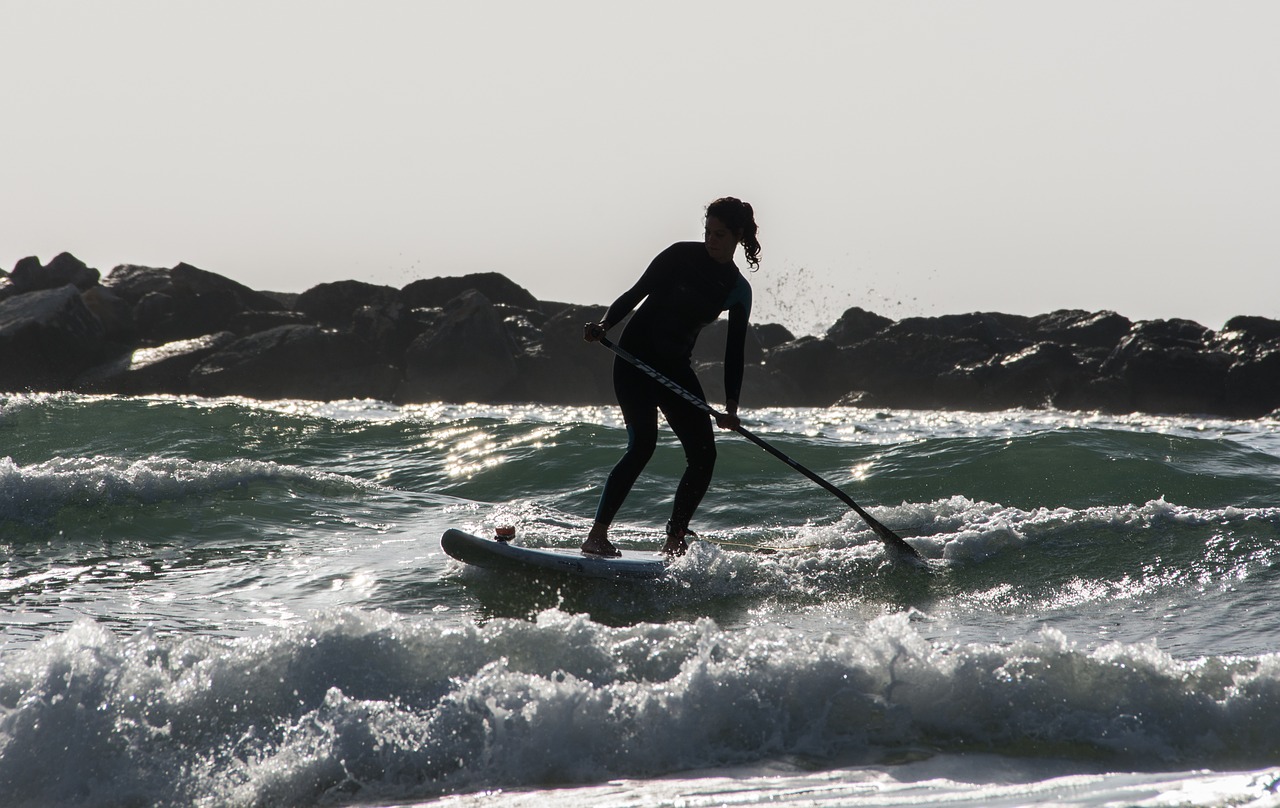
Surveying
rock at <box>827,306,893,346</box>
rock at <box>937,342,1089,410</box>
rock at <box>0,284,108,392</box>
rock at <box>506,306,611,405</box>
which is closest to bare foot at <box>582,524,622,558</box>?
rock at <box>506,306,611,405</box>

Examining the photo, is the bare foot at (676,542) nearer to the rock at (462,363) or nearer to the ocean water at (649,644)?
the ocean water at (649,644)

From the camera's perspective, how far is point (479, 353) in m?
26.5

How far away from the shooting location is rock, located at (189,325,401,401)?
2461 cm

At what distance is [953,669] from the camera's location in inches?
135

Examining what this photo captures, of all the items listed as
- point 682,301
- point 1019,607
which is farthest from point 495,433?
point 1019,607

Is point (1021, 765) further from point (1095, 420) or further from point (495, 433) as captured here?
point (1095, 420)

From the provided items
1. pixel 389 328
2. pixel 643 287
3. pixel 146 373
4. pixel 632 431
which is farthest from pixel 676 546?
pixel 389 328

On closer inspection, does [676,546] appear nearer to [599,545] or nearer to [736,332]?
[599,545]

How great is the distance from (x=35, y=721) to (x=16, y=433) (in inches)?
458

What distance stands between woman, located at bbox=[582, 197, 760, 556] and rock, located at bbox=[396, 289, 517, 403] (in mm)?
20942

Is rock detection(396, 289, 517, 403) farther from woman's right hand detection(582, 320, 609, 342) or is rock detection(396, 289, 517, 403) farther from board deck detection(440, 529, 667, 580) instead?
woman's right hand detection(582, 320, 609, 342)

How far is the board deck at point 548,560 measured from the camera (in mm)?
5352

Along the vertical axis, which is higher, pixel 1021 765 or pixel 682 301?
pixel 682 301

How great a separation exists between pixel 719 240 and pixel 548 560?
1905mm
